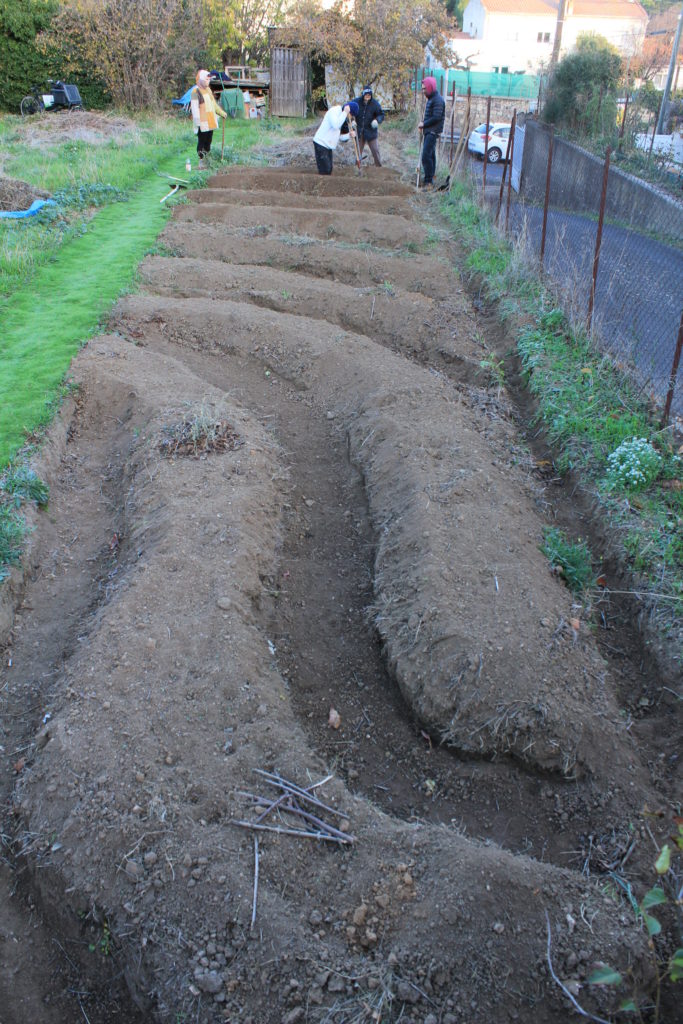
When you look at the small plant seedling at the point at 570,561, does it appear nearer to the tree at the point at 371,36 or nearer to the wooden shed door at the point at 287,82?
the tree at the point at 371,36

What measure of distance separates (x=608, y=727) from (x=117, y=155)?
1536 centimetres

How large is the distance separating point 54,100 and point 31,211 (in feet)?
44.0

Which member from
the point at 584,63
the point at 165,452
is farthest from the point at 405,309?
the point at 584,63

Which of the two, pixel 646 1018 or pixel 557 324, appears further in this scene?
pixel 557 324

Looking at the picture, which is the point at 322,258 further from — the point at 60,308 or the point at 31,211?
the point at 31,211

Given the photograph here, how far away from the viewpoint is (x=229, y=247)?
9.93 m

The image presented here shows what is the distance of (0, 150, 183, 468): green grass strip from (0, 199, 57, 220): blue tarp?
0.75 m

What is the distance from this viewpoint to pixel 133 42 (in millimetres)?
20766

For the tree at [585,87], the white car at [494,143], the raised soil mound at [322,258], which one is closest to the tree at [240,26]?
the white car at [494,143]

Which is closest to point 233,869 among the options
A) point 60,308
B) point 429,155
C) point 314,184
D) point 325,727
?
point 325,727

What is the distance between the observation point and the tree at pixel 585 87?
60.7 ft

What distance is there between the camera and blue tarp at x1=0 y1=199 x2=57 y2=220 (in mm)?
10500

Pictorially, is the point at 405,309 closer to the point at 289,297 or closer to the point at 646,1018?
the point at 289,297

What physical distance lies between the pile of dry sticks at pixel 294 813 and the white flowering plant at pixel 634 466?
3.11 metres
